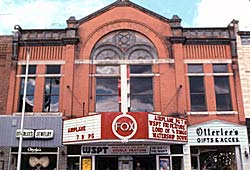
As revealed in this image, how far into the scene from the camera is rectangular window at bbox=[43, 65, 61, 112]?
22.8 meters

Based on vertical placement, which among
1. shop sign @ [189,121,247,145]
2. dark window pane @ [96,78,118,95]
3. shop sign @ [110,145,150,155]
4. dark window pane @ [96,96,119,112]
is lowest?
shop sign @ [110,145,150,155]

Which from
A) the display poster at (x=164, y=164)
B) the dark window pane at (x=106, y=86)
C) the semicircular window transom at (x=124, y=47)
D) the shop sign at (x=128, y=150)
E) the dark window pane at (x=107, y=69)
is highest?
the semicircular window transom at (x=124, y=47)

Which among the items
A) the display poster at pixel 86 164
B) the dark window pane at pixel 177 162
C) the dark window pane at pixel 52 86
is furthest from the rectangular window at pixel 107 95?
the dark window pane at pixel 177 162

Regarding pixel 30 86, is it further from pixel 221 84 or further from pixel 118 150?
pixel 221 84

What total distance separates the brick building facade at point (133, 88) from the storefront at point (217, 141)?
0.24 feet

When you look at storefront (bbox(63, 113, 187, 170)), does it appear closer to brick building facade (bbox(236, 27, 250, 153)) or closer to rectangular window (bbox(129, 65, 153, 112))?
rectangular window (bbox(129, 65, 153, 112))

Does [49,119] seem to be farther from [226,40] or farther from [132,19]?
[226,40]

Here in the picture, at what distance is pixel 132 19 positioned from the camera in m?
24.8

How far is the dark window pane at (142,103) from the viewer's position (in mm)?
22734

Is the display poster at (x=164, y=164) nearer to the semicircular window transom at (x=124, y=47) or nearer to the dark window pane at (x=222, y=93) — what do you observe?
the dark window pane at (x=222, y=93)

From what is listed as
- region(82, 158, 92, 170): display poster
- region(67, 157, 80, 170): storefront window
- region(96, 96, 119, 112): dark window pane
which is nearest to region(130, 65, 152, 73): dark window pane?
region(96, 96, 119, 112): dark window pane

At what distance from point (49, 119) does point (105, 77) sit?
538cm

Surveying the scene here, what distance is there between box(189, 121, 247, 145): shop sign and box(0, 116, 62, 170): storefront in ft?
32.4

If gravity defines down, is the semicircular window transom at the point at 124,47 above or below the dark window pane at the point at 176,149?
above
